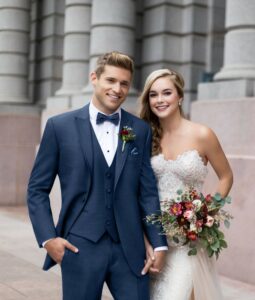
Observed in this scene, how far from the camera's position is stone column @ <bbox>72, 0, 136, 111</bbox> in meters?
10.6

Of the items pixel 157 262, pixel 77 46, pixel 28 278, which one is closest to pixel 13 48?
pixel 77 46

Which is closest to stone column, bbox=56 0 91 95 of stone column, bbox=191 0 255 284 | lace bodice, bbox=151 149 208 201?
stone column, bbox=191 0 255 284

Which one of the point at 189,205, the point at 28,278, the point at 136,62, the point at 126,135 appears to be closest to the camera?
the point at 126,135

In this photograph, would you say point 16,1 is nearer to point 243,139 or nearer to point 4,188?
point 4,188

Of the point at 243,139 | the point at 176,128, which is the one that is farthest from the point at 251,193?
Result: the point at 176,128

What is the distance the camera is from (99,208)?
314cm

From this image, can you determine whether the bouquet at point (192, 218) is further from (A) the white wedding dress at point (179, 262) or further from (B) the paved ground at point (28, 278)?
(B) the paved ground at point (28, 278)

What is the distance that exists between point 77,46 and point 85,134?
30.0 ft

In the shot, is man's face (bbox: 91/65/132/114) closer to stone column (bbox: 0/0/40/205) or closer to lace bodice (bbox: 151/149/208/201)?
lace bodice (bbox: 151/149/208/201)

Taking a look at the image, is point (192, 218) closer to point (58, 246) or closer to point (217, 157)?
point (217, 157)

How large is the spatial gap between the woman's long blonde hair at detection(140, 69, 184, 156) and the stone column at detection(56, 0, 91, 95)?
8.27m

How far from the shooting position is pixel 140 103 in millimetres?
3709

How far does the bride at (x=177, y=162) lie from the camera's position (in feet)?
11.6

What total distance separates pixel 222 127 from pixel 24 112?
25.2 ft
